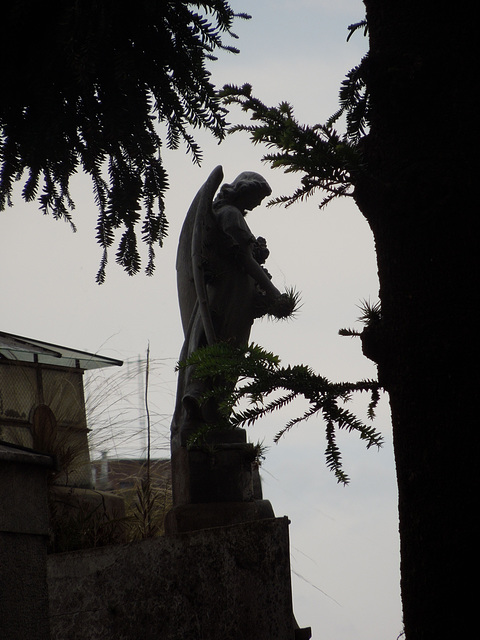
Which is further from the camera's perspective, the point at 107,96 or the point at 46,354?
the point at 46,354

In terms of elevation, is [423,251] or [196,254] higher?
[196,254]

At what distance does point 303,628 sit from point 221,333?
171cm

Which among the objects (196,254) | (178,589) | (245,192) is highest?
(245,192)

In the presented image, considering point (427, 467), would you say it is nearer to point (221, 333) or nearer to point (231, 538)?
point (231, 538)

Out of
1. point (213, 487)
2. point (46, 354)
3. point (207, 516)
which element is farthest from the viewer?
point (46, 354)

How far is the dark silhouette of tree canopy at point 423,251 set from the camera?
5.73 feet

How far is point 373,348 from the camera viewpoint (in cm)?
195

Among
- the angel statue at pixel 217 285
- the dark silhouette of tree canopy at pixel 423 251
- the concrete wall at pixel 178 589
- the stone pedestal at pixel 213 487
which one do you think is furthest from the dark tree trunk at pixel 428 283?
the angel statue at pixel 217 285

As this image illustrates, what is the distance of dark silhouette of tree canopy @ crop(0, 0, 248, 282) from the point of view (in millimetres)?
3746

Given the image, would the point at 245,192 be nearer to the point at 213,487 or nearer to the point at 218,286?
the point at 218,286

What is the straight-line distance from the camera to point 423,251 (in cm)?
189

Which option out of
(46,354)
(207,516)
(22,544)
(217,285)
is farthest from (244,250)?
(22,544)

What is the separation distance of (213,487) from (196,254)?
53.3 inches

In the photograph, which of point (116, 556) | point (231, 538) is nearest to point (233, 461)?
point (231, 538)
